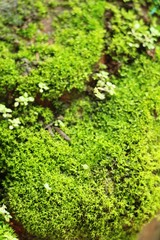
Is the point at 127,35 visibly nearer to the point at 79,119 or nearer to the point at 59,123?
the point at 79,119

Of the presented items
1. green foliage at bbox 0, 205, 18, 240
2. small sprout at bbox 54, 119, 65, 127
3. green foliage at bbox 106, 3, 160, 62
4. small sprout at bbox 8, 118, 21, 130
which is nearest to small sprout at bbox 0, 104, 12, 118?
small sprout at bbox 8, 118, 21, 130

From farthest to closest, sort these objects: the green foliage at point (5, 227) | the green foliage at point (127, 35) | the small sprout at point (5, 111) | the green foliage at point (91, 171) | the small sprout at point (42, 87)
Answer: the green foliage at point (127, 35) → the small sprout at point (42, 87) → the small sprout at point (5, 111) → the green foliage at point (91, 171) → the green foliage at point (5, 227)

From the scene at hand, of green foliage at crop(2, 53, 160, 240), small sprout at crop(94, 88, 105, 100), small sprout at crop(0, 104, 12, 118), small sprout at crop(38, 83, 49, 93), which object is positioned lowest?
green foliage at crop(2, 53, 160, 240)

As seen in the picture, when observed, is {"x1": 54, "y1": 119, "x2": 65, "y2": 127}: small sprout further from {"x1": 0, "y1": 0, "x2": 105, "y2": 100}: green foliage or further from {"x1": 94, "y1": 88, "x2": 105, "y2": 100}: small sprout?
{"x1": 94, "y1": 88, "x2": 105, "y2": 100}: small sprout

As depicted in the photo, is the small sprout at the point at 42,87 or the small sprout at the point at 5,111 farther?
the small sprout at the point at 42,87

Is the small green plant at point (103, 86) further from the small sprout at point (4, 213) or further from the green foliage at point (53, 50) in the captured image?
the small sprout at point (4, 213)

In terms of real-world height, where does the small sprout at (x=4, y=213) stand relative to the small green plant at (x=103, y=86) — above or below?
below

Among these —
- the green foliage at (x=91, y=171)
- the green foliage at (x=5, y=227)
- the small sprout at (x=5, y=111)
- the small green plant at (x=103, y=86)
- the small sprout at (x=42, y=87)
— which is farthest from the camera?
the small green plant at (x=103, y=86)

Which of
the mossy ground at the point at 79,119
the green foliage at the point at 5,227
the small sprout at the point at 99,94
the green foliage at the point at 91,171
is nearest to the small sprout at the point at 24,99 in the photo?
the mossy ground at the point at 79,119

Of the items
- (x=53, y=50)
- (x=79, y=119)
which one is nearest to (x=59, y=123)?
(x=79, y=119)
